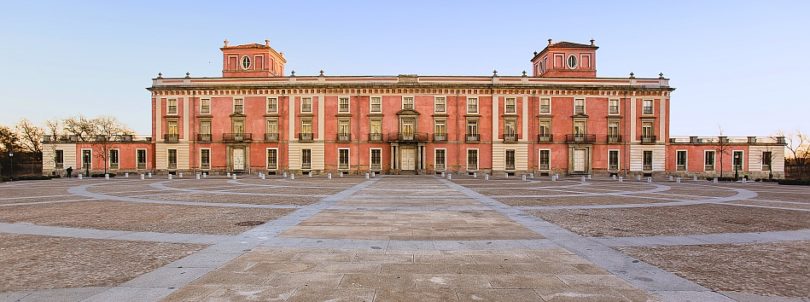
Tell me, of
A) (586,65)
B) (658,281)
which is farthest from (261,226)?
(586,65)

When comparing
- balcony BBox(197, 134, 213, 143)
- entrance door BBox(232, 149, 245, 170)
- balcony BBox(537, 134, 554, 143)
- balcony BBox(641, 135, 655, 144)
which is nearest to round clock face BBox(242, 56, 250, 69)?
balcony BBox(197, 134, 213, 143)

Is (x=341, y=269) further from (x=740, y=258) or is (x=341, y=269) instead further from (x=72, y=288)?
(x=740, y=258)

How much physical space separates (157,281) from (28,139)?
8169 cm

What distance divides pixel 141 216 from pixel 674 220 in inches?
581

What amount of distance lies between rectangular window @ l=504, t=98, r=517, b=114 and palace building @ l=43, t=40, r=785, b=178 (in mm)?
121

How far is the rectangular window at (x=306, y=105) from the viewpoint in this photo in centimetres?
4359

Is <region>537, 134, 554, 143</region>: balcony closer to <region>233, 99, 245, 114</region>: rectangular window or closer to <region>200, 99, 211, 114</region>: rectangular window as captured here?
<region>233, 99, 245, 114</region>: rectangular window

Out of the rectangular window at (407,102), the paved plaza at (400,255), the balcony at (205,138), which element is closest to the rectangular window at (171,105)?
the balcony at (205,138)

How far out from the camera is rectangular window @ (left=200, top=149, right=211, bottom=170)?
4397cm

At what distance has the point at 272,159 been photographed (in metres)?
43.8

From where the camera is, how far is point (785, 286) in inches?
214

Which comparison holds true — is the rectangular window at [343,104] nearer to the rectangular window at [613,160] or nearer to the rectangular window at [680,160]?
the rectangular window at [613,160]

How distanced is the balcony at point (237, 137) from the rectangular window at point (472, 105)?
23254 mm

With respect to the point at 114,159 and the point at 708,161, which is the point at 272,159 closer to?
the point at 114,159
